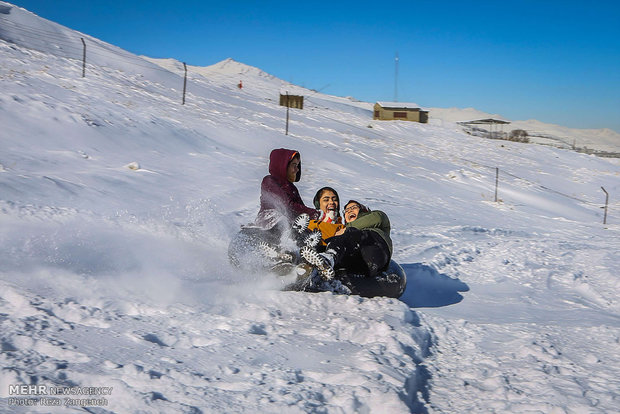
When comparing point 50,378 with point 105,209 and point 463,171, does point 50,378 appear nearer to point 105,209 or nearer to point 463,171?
point 105,209

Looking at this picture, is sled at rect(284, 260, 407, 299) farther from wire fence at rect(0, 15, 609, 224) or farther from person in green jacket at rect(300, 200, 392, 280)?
wire fence at rect(0, 15, 609, 224)

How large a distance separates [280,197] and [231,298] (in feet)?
4.25

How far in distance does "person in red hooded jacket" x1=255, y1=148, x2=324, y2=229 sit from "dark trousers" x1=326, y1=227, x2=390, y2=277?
49cm

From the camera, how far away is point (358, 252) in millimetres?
4805

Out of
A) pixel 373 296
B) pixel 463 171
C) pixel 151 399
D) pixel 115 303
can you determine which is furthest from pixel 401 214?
pixel 463 171

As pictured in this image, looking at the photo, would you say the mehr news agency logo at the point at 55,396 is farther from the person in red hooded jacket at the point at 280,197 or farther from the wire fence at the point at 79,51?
the wire fence at the point at 79,51

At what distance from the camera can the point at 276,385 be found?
2570mm

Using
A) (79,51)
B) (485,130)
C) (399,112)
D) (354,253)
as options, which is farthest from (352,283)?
(485,130)

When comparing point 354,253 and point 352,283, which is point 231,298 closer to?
point 352,283

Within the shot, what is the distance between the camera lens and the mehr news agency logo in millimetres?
2086

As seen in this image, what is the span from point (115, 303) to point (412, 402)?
2082mm

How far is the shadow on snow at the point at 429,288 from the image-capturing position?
532 centimetres

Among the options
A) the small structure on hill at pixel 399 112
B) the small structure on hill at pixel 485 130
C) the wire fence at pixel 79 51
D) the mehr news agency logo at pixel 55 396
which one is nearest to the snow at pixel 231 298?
the mehr news agency logo at pixel 55 396

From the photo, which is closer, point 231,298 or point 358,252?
point 231,298
